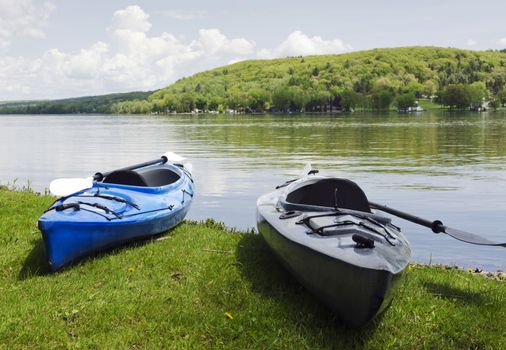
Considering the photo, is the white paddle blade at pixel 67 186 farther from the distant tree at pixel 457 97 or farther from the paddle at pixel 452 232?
the distant tree at pixel 457 97

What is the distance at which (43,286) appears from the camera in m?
7.35

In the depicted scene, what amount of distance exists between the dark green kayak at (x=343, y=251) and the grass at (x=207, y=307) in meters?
0.46

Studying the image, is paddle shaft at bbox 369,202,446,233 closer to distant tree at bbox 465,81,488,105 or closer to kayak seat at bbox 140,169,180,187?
kayak seat at bbox 140,169,180,187

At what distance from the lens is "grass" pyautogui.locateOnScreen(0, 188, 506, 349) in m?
5.88

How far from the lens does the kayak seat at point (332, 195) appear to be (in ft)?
27.7

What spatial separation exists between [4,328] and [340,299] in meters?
4.01

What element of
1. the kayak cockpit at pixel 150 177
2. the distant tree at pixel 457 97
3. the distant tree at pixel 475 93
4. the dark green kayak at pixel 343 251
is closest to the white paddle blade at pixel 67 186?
the kayak cockpit at pixel 150 177

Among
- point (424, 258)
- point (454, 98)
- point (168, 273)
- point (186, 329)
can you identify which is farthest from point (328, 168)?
point (454, 98)

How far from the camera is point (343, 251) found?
19.4ft

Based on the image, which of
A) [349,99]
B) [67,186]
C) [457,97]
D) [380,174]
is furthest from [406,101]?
[67,186]

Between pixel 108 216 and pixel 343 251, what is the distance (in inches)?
183

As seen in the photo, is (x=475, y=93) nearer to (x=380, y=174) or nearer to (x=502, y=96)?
(x=502, y=96)

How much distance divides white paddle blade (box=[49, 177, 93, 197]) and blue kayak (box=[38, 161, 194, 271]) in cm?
16

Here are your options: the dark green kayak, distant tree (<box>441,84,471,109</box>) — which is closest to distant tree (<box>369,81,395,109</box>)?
distant tree (<box>441,84,471,109</box>)
